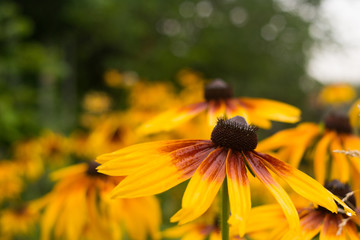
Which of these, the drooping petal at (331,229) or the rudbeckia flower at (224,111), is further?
the rudbeckia flower at (224,111)

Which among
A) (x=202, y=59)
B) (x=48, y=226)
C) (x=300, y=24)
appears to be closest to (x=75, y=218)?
(x=48, y=226)

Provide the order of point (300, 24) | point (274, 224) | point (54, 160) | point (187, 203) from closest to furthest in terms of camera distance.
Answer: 1. point (187, 203)
2. point (274, 224)
3. point (54, 160)
4. point (300, 24)

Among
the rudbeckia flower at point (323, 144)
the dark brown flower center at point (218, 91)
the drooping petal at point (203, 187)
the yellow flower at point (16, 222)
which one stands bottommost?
the yellow flower at point (16, 222)

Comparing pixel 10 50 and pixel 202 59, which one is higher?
pixel 10 50

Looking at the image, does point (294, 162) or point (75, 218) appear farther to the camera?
point (75, 218)

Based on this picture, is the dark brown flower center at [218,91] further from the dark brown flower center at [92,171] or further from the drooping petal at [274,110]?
the dark brown flower center at [92,171]

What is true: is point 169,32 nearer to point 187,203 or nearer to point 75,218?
point 75,218

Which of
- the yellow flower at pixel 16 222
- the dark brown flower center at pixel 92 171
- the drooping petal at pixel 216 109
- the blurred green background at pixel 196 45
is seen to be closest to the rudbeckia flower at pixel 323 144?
the drooping petal at pixel 216 109
